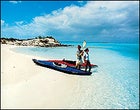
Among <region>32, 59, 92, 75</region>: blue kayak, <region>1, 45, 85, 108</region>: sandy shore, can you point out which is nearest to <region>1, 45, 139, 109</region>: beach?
<region>1, 45, 85, 108</region>: sandy shore

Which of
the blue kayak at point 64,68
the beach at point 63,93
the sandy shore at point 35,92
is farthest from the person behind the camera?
the blue kayak at point 64,68

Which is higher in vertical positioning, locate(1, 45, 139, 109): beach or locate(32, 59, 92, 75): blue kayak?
locate(32, 59, 92, 75): blue kayak

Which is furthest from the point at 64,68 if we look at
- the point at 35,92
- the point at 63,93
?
the point at 35,92

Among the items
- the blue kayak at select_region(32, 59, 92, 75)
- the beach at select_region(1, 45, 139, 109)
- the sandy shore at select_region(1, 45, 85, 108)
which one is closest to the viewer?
the sandy shore at select_region(1, 45, 85, 108)

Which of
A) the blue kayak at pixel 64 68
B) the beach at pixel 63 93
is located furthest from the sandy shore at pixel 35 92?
the blue kayak at pixel 64 68

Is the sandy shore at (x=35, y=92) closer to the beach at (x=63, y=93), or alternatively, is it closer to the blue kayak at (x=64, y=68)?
the beach at (x=63, y=93)

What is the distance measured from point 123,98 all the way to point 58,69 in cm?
687

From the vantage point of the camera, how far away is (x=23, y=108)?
8.77 metres

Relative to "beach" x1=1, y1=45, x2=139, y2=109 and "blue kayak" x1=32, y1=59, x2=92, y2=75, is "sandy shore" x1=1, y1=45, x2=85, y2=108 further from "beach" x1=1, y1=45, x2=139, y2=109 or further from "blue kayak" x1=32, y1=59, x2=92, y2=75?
"blue kayak" x1=32, y1=59, x2=92, y2=75

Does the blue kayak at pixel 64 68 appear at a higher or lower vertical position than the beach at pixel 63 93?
higher

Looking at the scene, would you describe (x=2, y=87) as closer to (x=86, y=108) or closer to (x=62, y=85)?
(x=62, y=85)

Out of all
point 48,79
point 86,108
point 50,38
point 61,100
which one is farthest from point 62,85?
point 50,38

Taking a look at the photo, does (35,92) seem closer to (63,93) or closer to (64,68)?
(63,93)

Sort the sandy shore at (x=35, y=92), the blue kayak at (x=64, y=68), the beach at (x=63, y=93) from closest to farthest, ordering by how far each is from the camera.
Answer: the sandy shore at (x=35, y=92)
the beach at (x=63, y=93)
the blue kayak at (x=64, y=68)
